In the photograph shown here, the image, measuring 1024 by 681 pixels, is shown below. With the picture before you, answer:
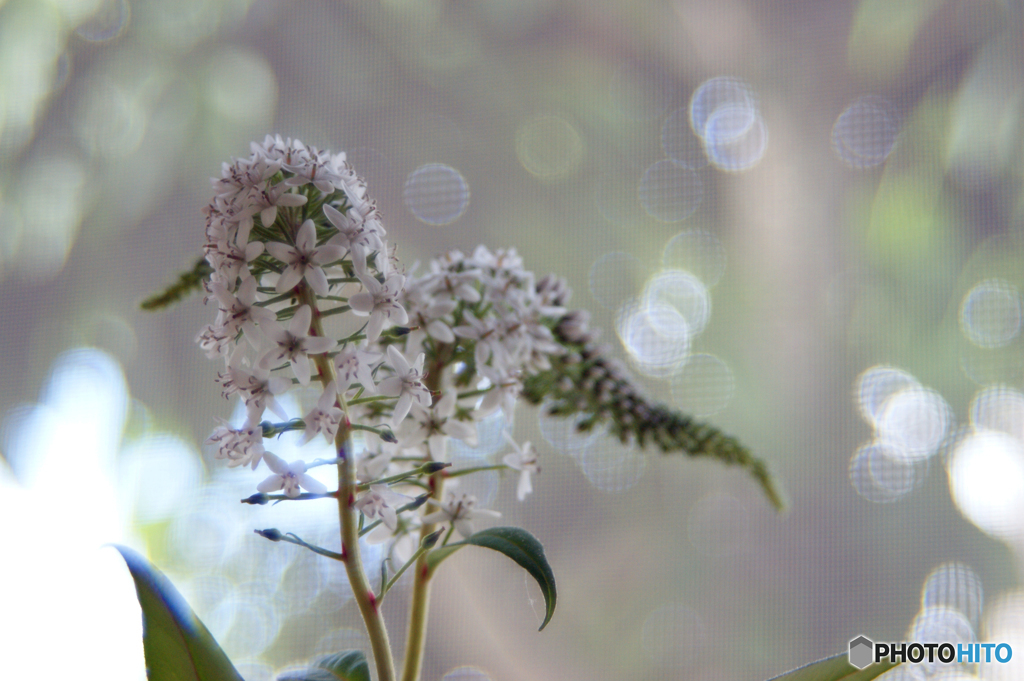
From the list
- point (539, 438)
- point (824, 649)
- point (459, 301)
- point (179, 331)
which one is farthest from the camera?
point (179, 331)

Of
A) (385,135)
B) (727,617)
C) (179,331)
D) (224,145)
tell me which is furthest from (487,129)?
(727,617)

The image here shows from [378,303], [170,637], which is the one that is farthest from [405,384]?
[170,637]

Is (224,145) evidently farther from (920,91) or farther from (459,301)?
(920,91)

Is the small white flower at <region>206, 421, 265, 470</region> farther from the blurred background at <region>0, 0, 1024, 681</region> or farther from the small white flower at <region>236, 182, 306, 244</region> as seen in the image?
the blurred background at <region>0, 0, 1024, 681</region>

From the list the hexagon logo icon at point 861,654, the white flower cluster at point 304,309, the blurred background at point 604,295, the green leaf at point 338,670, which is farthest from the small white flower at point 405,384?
the blurred background at point 604,295

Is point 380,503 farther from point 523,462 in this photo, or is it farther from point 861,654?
point 861,654

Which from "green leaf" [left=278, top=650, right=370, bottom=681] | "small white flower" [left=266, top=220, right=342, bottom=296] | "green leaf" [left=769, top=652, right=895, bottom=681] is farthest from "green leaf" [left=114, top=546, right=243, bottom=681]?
"green leaf" [left=769, top=652, right=895, bottom=681]

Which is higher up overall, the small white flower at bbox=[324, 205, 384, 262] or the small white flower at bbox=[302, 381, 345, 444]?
the small white flower at bbox=[324, 205, 384, 262]

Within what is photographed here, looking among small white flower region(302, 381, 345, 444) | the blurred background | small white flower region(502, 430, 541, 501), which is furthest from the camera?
the blurred background
